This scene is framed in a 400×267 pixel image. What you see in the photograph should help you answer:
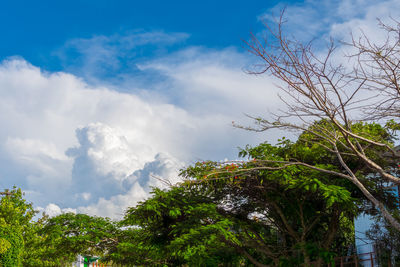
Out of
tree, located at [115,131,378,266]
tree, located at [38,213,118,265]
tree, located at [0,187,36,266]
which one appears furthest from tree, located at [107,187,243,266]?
tree, located at [0,187,36,266]

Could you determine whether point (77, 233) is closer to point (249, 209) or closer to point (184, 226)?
point (184, 226)

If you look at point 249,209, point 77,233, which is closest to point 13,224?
point 77,233

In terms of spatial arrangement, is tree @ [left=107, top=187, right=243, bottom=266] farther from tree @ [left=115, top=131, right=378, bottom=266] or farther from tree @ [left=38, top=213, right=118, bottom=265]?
tree @ [left=38, top=213, right=118, bottom=265]

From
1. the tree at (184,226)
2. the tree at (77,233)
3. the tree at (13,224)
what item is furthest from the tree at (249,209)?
the tree at (13,224)

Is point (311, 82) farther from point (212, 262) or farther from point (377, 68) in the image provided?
point (212, 262)

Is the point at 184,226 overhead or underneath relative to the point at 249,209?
underneath

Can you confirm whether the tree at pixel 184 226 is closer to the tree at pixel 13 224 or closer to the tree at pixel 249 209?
the tree at pixel 249 209

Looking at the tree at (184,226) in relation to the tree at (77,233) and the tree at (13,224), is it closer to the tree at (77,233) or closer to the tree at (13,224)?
the tree at (77,233)

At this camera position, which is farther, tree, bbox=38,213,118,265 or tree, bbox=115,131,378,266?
tree, bbox=38,213,118,265

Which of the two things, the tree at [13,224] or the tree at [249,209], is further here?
the tree at [13,224]

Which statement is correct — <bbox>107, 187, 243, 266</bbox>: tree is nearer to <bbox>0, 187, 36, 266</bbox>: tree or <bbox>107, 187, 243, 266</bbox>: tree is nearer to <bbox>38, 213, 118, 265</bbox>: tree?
<bbox>38, 213, 118, 265</bbox>: tree

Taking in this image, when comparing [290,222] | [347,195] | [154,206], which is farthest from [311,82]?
[290,222]

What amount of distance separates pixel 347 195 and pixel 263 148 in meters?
4.61

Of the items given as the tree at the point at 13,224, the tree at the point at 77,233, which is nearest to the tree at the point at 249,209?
the tree at the point at 77,233
